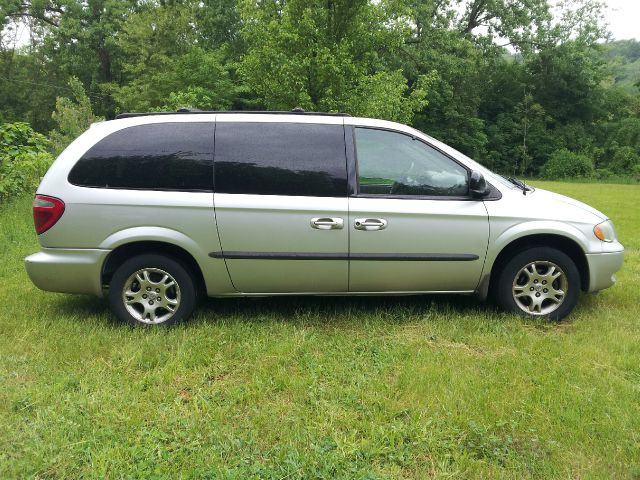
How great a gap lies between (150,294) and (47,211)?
3.25 feet

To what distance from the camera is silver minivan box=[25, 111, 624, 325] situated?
3.99m

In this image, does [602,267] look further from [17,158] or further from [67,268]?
[17,158]

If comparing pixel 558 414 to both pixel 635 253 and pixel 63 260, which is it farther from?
pixel 635 253

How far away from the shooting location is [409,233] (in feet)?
13.5

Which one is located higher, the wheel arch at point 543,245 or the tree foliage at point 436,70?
the tree foliage at point 436,70

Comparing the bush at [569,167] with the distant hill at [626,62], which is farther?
the distant hill at [626,62]

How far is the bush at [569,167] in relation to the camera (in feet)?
107

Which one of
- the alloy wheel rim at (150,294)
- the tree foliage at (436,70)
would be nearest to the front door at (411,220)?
the alloy wheel rim at (150,294)

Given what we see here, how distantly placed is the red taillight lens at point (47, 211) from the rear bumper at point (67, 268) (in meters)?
0.21

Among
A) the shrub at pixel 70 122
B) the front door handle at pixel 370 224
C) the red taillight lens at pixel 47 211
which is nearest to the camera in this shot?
the red taillight lens at pixel 47 211

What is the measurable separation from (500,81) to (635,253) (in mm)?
34183

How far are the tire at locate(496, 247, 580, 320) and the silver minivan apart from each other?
12 millimetres

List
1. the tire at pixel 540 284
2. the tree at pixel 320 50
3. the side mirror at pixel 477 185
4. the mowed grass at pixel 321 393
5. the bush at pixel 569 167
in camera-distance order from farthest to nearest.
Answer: the bush at pixel 569 167 < the tree at pixel 320 50 < the tire at pixel 540 284 < the side mirror at pixel 477 185 < the mowed grass at pixel 321 393

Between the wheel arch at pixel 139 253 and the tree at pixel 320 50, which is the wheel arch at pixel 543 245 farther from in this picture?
the tree at pixel 320 50
